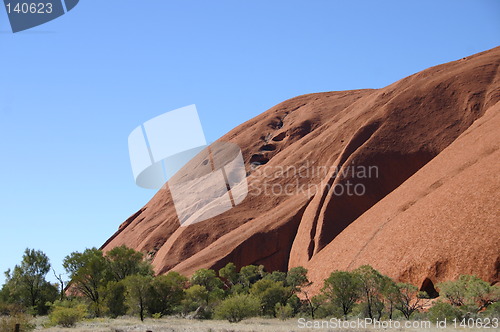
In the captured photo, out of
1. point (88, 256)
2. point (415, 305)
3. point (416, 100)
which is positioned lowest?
point (415, 305)

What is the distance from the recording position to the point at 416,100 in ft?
178

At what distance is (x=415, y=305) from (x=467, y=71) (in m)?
35.2

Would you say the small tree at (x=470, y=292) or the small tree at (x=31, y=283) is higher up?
the small tree at (x=31, y=283)

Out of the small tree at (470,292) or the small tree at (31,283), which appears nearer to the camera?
the small tree at (470,292)

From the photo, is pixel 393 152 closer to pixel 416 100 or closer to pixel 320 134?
pixel 416 100

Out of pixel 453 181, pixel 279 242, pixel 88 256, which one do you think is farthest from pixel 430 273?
pixel 88 256

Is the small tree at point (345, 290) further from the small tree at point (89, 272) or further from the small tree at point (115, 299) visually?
the small tree at point (89, 272)

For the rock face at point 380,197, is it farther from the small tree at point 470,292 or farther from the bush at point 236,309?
the bush at point 236,309

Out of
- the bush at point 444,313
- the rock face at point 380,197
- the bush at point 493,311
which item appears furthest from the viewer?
the rock face at point 380,197

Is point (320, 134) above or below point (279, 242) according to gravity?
above

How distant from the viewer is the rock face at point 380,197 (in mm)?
32969

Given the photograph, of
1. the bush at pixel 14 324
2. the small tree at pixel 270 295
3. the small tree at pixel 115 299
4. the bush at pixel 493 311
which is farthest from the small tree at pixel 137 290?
the bush at pixel 493 311

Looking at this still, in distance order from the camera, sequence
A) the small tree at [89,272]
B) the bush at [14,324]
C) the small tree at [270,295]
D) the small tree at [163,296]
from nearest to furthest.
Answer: the bush at [14,324]
the small tree at [163,296]
the small tree at [270,295]
the small tree at [89,272]

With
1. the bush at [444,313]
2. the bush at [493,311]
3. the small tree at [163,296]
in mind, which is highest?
the small tree at [163,296]
